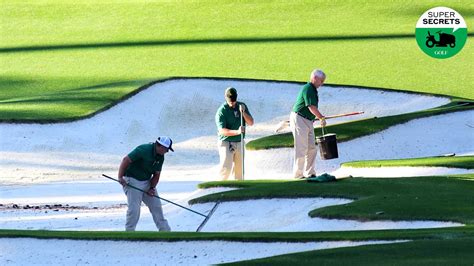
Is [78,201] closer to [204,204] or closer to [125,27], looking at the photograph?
[204,204]

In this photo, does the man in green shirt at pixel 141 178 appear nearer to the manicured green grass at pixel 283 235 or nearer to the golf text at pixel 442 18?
the manicured green grass at pixel 283 235

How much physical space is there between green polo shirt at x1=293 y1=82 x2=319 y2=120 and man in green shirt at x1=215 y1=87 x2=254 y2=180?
3.11 ft

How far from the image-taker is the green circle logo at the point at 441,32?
5375cm

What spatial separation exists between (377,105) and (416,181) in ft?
48.1

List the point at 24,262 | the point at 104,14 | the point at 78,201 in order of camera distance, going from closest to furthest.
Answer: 1. the point at 24,262
2. the point at 78,201
3. the point at 104,14

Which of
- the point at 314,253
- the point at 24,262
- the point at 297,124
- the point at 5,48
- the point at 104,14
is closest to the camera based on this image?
the point at 314,253

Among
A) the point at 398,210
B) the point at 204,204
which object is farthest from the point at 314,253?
the point at 204,204

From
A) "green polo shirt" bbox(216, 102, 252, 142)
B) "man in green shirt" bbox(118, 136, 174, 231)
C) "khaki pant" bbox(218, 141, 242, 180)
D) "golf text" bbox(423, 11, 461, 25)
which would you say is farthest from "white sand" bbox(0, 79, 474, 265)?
"golf text" bbox(423, 11, 461, 25)

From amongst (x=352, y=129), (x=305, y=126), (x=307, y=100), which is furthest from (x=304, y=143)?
(x=352, y=129)

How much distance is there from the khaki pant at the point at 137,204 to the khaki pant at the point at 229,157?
15.1 feet

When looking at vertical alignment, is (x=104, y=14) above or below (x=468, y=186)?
above

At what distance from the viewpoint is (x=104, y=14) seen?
213 ft

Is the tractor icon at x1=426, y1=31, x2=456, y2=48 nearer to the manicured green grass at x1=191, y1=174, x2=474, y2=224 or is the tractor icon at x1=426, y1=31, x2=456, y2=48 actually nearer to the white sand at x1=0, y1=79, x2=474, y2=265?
the white sand at x1=0, y1=79, x2=474, y2=265

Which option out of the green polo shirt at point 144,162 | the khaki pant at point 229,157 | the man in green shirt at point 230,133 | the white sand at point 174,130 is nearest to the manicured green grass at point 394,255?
the green polo shirt at point 144,162
